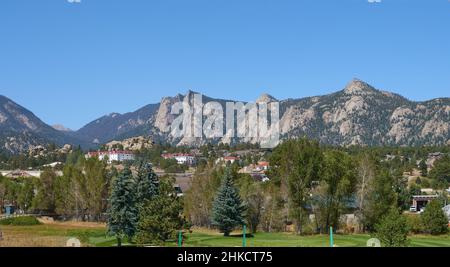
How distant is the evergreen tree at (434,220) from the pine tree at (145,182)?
45.5 ft

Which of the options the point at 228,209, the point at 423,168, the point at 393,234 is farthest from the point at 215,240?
the point at 423,168

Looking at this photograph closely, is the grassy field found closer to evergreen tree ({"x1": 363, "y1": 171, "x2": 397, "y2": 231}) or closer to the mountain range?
evergreen tree ({"x1": 363, "y1": 171, "x2": 397, "y2": 231})

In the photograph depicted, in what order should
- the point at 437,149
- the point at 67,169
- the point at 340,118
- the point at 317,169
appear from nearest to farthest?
1. the point at 317,169
2. the point at 67,169
3. the point at 437,149
4. the point at 340,118

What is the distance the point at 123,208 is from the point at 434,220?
634 inches

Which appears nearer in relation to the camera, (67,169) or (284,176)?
(284,176)

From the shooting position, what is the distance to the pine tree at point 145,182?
27.6 metres

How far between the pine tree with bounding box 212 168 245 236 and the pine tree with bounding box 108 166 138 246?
459 cm

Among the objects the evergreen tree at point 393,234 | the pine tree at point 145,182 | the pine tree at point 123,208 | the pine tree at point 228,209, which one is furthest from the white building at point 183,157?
the evergreen tree at point 393,234

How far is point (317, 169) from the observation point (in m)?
30.7

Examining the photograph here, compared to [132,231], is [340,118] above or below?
above

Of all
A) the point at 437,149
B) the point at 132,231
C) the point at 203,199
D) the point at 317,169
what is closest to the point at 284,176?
the point at 317,169

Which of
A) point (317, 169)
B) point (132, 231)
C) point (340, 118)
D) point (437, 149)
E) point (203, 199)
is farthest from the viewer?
point (340, 118)
